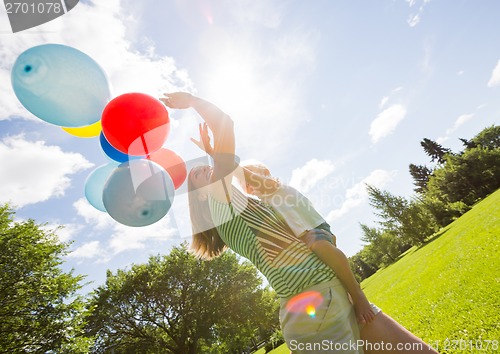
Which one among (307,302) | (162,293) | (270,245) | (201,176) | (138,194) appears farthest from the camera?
(162,293)

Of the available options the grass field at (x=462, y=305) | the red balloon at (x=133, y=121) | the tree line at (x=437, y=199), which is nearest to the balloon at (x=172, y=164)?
the red balloon at (x=133, y=121)

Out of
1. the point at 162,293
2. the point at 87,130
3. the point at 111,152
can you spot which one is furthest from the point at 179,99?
the point at 162,293

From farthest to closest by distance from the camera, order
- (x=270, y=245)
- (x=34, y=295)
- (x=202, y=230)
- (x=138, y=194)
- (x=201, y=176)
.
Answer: (x=34, y=295) → (x=138, y=194) → (x=202, y=230) → (x=201, y=176) → (x=270, y=245)

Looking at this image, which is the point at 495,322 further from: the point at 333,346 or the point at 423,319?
the point at 333,346

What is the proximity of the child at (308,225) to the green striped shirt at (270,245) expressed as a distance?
43 mm

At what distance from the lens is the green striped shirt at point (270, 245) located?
148 centimetres

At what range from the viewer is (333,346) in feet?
4.31

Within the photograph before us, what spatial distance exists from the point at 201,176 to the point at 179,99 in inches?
22.1

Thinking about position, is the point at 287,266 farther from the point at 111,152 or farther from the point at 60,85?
the point at 60,85

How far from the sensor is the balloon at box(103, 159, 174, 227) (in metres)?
2.51

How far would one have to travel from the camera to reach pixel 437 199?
110ft

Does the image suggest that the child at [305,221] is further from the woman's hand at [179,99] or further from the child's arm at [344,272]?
the woman's hand at [179,99]

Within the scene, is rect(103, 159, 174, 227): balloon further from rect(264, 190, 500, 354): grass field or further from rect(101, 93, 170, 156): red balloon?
rect(264, 190, 500, 354): grass field

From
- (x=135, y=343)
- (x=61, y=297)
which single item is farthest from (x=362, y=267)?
(x=61, y=297)
